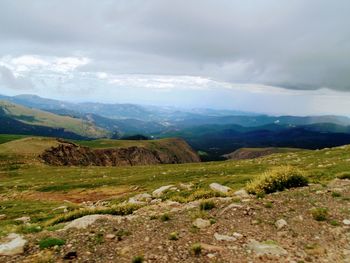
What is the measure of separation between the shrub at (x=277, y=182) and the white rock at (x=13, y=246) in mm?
14151

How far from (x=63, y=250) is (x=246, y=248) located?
7.93 meters

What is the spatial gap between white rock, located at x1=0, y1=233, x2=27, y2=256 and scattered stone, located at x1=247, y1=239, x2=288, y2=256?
10.0m

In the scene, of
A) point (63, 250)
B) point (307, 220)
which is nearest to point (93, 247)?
point (63, 250)

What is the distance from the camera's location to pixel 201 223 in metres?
17.1

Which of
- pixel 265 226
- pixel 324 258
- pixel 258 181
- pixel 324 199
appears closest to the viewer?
pixel 324 258

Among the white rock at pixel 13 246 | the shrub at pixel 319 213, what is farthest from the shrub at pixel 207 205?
the white rock at pixel 13 246

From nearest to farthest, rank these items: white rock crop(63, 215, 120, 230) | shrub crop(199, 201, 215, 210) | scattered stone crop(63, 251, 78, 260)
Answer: scattered stone crop(63, 251, 78, 260)
white rock crop(63, 215, 120, 230)
shrub crop(199, 201, 215, 210)

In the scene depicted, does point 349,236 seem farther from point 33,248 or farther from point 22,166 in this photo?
point 22,166

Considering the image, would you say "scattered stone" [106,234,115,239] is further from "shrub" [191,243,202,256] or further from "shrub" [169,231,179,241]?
"shrub" [191,243,202,256]

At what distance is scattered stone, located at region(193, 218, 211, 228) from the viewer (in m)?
17.0

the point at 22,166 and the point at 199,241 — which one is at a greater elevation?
the point at 199,241

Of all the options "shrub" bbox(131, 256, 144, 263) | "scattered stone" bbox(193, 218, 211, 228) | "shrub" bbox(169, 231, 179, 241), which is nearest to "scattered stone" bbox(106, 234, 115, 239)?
"shrub" bbox(131, 256, 144, 263)

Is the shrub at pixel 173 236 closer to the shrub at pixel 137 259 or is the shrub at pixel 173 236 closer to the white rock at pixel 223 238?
the white rock at pixel 223 238

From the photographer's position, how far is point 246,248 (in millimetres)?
→ 14672
